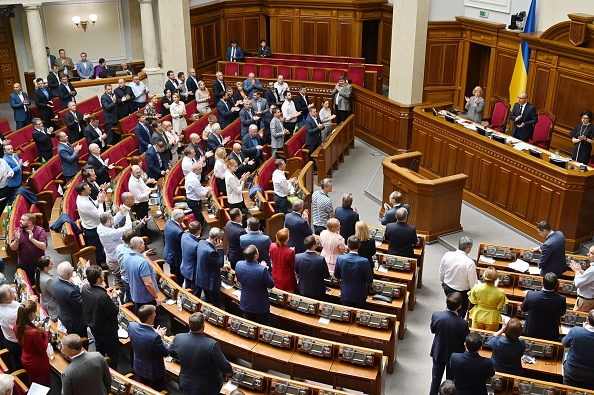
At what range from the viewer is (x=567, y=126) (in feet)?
39.8

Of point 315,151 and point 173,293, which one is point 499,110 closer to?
point 315,151

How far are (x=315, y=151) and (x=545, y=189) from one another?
4357mm

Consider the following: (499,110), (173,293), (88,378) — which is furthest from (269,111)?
(88,378)

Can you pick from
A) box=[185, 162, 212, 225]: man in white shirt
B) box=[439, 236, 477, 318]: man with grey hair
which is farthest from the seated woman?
box=[185, 162, 212, 225]: man in white shirt

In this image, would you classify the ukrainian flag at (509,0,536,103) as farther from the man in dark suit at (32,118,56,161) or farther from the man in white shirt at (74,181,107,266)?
the man in dark suit at (32,118,56,161)

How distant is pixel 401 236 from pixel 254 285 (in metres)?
2.16


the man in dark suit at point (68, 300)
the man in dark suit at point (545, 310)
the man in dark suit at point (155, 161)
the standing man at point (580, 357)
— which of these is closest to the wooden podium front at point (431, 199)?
the man in dark suit at point (545, 310)

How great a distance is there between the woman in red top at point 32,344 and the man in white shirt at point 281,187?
4598 mm

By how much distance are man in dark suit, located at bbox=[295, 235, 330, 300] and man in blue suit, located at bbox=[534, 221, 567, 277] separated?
2.59 meters

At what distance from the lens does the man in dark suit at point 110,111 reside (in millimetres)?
12781

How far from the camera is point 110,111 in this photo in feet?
42.3

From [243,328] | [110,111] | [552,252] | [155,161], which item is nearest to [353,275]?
[243,328]

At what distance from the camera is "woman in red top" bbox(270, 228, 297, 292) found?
22.7 feet

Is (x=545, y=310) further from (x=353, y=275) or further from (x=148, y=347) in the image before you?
(x=148, y=347)
